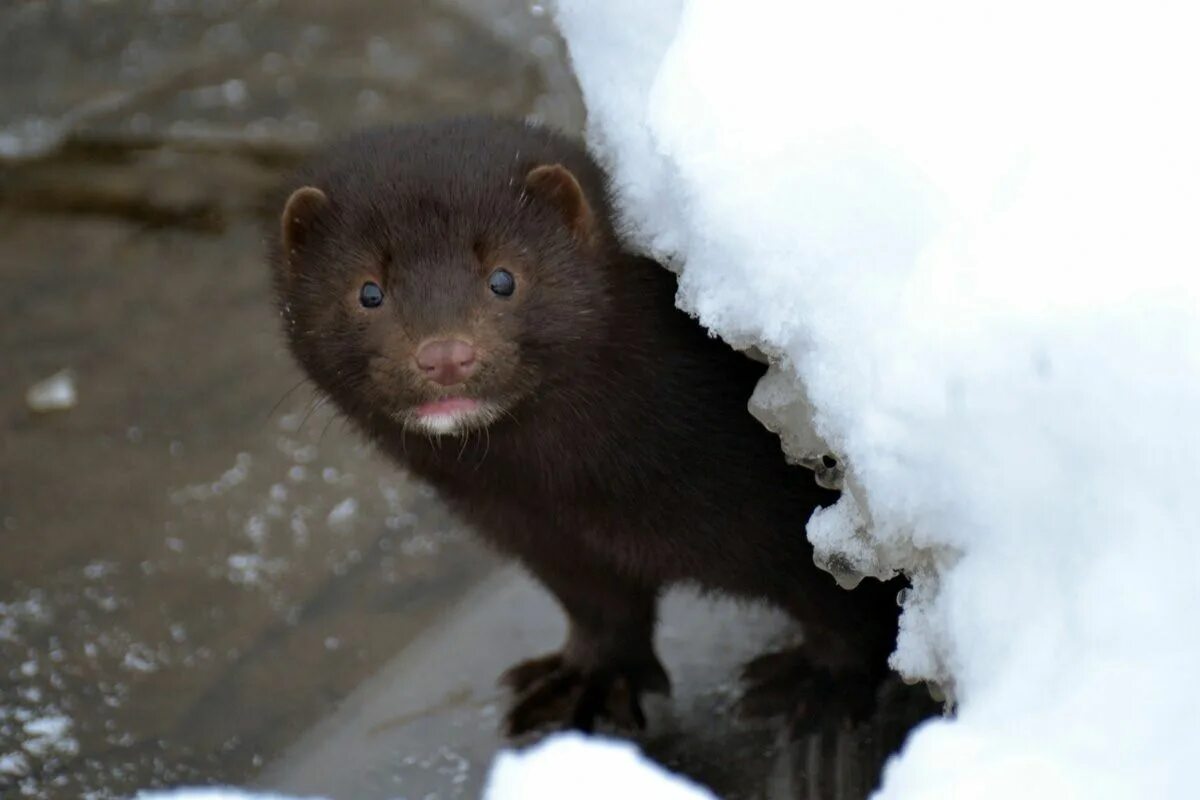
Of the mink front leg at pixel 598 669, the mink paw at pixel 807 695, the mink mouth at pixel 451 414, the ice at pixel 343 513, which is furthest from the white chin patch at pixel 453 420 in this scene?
the ice at pixel 343 513

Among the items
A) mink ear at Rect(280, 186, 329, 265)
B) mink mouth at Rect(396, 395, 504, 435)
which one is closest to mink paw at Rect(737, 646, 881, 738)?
mink mouth at Rect(396, 395, 504, 435)

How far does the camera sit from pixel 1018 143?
279 cm

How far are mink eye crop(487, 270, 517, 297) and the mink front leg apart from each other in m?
1.06

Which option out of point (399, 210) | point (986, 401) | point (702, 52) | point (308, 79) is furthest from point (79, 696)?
point (308, 79)

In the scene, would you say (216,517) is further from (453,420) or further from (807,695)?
(453,420)

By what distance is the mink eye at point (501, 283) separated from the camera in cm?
330

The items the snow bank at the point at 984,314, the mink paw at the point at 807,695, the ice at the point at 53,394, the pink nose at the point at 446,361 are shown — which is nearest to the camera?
the snow bank at the point at 984,314

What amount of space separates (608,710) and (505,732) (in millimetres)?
290

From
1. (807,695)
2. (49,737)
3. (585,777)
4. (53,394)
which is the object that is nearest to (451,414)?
(585,777)

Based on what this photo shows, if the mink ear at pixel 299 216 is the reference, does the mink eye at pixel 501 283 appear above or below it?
below

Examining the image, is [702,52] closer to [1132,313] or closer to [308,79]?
[1132,313]

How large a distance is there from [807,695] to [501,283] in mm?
1550

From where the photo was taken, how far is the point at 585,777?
7.37 ft

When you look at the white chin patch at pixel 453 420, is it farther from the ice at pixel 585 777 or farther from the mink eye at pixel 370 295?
the ice at pixel 585 777
